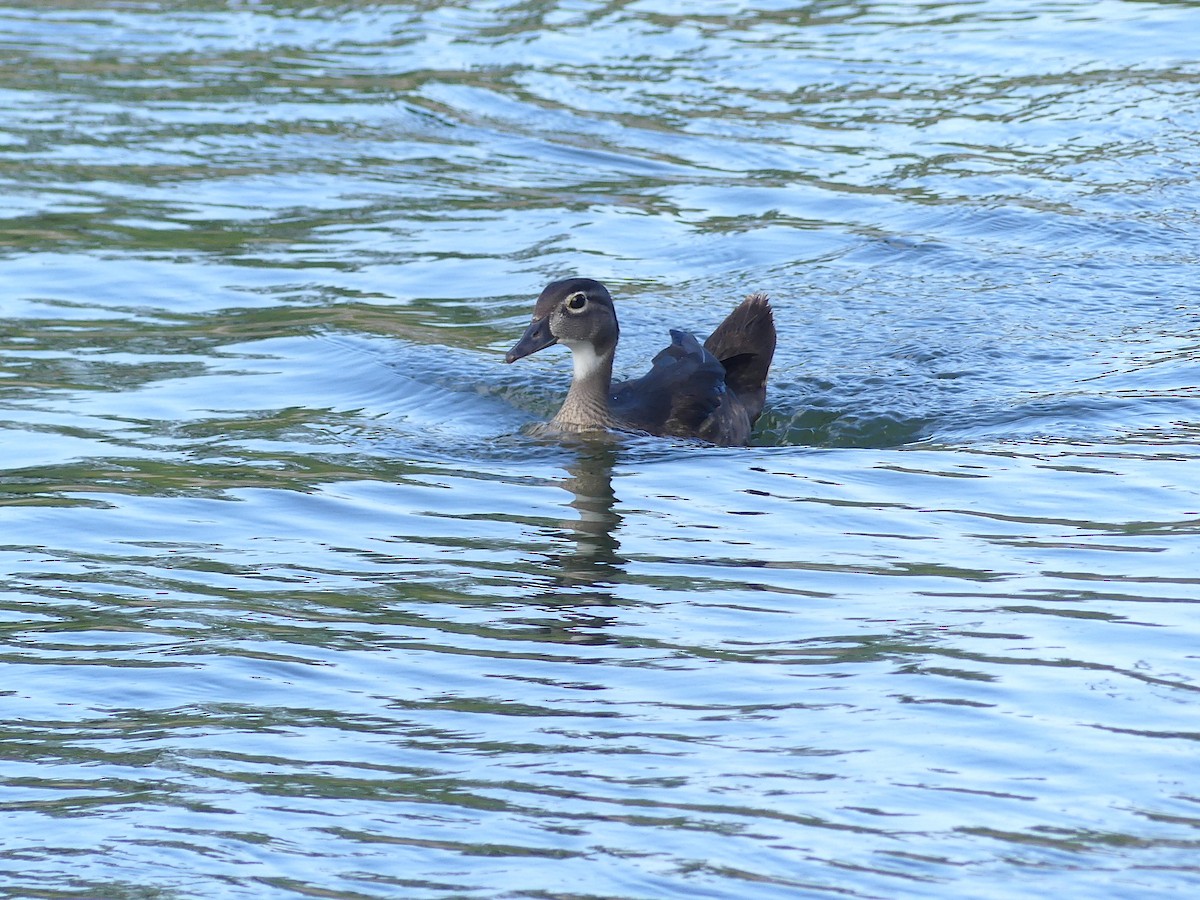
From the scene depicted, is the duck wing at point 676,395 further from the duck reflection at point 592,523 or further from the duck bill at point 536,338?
the duck bill at point 536,338

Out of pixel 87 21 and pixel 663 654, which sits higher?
pixel 87 21

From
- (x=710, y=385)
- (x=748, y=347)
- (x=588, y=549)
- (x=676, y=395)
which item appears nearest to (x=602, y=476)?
(x=676, y=395)

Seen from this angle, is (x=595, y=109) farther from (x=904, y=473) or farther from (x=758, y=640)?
(x=758, y=640)

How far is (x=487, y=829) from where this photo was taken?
5395mm

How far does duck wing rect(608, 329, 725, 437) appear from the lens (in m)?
10.3

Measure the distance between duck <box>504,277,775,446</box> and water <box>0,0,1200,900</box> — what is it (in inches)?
8.6

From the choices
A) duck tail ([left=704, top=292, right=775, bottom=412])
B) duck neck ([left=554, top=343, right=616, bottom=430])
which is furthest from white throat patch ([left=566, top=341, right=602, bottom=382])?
duck tail ([left=704, top=292, right=775, bottom=412])

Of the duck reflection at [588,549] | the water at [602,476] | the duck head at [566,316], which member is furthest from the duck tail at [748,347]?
the duck reflection at [588,549]

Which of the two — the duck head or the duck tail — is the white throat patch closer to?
the duck head

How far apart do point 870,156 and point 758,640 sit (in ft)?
33.1

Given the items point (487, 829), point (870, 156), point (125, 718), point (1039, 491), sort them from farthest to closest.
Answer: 1. point (870, 156)
2. point (1039, 491)
3. point (125, 718)
4. point (487, 829)

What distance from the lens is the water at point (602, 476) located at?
17.9 feet

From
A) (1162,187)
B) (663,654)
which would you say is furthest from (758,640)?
(1162,187)

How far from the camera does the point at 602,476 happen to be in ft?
32.0
